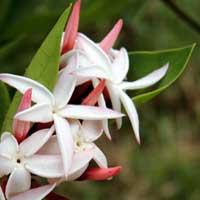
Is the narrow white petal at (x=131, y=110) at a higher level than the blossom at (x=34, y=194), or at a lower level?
higher

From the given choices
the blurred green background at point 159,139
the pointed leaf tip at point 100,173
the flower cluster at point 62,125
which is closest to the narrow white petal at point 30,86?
the flower cluster at point 62,125

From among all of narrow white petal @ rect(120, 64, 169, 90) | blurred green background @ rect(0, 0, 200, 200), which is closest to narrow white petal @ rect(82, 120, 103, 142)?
narrow white petal @ rect(120, 64, 169, 90)

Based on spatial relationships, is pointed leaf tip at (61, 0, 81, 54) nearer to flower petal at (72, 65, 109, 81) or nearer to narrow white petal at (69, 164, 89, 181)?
flower petal at (72, 65, 109, 81)

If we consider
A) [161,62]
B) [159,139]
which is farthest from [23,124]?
[159,139]

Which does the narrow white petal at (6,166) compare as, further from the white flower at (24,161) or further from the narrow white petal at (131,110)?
the narrow white petal at (131,110)

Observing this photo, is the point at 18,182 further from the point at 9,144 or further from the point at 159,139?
the point at 159,139

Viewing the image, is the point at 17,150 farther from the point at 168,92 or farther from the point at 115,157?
the point at 168,92
